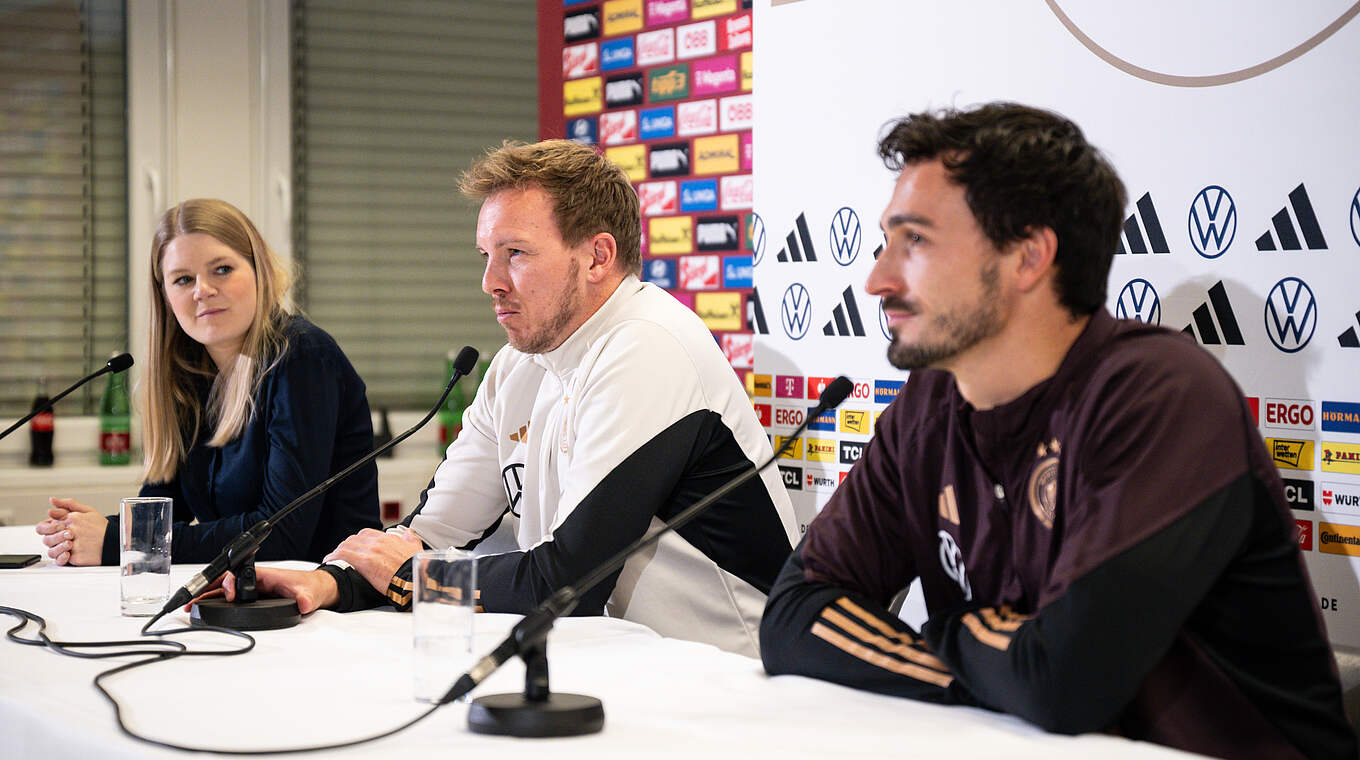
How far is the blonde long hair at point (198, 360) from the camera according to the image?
2.45 m

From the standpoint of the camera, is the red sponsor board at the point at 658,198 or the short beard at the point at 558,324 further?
the red sponsor board at the point at 658,198

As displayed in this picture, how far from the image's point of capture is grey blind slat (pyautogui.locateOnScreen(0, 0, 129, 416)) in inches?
149

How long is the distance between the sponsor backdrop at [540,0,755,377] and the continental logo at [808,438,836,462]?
3.64ft

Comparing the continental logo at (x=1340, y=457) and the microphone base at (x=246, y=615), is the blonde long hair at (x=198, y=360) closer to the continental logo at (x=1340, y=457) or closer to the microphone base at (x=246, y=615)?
the microphone base at (x=246, y=615)

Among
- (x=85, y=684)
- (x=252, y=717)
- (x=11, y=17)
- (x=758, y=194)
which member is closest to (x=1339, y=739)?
(x=252, y=717)

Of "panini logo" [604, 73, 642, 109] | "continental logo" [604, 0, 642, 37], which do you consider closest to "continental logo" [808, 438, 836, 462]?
"panini logo" [604, 73, 642, 109]

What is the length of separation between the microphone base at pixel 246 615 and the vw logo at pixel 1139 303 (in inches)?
46.4

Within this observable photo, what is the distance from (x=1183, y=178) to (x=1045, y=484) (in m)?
0.65

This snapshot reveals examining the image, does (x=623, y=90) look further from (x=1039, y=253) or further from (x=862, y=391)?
(x=1039, y=253)

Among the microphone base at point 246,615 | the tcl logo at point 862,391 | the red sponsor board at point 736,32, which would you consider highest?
the red sponsor board at point 736,32

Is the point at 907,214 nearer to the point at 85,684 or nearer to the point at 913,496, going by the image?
the point at 913,496

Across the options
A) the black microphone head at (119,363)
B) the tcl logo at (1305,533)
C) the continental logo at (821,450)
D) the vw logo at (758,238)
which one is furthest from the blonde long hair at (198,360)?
the tcl logo at (1305,533)

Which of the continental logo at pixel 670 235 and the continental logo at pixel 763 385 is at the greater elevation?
the continental logo at pixel 670 235

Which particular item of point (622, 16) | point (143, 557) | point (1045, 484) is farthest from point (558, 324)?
point (622, 16)
